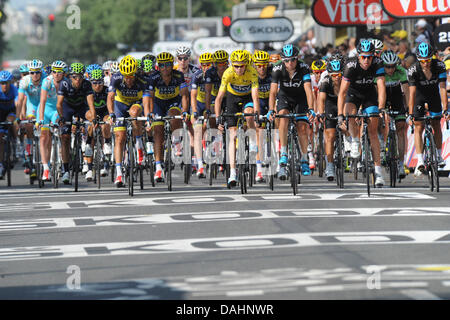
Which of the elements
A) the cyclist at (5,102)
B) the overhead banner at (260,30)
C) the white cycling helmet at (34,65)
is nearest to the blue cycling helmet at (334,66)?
the white cycling helmet at (34,65)

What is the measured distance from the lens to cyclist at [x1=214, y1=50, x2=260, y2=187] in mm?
16828

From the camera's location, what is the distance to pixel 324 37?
2174 inches

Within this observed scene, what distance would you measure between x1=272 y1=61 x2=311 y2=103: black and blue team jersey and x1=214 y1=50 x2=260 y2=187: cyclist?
0.37m

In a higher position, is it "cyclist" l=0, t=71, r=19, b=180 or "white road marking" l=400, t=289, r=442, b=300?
"cyclist" l=0, t=71, r=19, b=180

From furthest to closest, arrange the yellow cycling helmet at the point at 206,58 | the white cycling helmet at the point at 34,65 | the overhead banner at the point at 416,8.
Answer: the overhead banner at the point at 416,8
the white cycling helmet at the point at 34,65
the yellow cycling helmet at the point at 206,58

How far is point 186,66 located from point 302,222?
9.02 metres

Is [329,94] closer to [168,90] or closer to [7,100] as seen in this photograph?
[168,90]

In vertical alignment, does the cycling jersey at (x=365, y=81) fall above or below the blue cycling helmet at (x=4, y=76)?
below

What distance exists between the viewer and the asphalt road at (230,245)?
8398 millimetres

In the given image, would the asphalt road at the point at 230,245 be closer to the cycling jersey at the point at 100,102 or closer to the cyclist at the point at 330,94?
the cyclist at the point at 330,94

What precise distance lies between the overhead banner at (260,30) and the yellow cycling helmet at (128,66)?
1552cm

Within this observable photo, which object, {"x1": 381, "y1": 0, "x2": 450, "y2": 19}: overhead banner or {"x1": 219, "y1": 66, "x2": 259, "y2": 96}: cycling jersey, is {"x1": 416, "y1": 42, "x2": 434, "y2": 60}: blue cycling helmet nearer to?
{"x1": 219, "y1": 66, "x2": 259, "y2": 96}: cycling jersey

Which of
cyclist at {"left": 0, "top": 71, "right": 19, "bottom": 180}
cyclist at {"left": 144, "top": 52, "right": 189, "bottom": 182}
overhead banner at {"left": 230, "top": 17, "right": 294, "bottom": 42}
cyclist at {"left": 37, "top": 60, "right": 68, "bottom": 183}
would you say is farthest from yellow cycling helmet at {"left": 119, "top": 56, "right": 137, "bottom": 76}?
overhead banner at {"left": 230, "top": 17, "right": 294, "bottom": 42}
